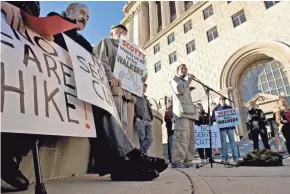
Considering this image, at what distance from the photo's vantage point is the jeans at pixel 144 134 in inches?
120

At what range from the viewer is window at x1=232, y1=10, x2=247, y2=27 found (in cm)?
1410

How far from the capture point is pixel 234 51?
13.8m

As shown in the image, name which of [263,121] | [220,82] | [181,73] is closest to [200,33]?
[220,82]

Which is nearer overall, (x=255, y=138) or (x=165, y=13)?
(x=255, y=138)

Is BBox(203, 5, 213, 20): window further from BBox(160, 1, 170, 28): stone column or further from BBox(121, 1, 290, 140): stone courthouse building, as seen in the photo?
BBox(160, 1, 170, 28): stone column

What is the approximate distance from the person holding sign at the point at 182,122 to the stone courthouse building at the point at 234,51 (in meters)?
10.3

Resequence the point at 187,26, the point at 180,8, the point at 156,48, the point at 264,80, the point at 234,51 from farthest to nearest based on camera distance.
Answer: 1. the point at 156,48
2. the point at 180,8
3. the point at 187,26
4. the point at 234,51
5. the point at 264,80

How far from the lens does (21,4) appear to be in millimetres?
1168

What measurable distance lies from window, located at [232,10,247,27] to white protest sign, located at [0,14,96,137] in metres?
15.3

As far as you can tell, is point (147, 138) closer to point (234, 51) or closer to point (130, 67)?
point (130, 67)

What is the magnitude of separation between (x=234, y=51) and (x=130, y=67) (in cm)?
1297

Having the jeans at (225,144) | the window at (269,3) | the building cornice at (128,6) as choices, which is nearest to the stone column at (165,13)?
the building cornice at (128,6)

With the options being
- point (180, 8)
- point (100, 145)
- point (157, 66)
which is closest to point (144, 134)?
point (100, 145)

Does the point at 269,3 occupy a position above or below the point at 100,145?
above
